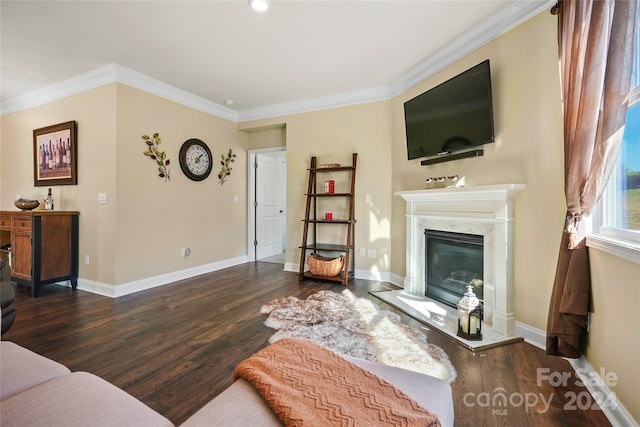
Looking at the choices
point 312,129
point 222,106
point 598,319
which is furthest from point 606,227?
point 222,106

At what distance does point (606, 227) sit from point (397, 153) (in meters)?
2.32

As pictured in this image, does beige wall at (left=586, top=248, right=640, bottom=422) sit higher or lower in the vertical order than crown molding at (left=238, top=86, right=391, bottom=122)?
lower

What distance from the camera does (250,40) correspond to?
2748 mm

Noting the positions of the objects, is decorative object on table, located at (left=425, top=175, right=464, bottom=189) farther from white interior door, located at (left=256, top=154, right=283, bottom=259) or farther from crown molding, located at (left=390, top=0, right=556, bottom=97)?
white interior door, located at (left=256, top=154, right=283, bottom=259)

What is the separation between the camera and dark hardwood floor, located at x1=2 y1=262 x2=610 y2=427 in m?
1.49

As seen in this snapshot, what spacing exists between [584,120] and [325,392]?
1.90 m

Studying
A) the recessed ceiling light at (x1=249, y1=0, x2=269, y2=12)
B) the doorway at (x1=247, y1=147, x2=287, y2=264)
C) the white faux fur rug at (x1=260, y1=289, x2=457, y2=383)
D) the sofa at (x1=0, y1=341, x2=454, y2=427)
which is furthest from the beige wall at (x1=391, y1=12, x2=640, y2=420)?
the doorway at (x1=247, y1=147, x2=287, y2=264)

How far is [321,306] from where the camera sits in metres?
2.88

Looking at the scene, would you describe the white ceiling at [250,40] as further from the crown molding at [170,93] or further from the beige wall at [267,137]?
the beige wall at [267,137]

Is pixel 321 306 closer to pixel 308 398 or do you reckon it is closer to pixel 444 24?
pixel 308 398

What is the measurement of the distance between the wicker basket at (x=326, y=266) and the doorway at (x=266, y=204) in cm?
135

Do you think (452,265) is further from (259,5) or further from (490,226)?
(259,5)

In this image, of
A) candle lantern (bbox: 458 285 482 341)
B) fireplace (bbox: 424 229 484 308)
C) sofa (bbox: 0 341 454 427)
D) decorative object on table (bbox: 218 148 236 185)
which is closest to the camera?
sofa (bbox: 0 341 454 427)

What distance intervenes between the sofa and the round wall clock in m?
3.29
